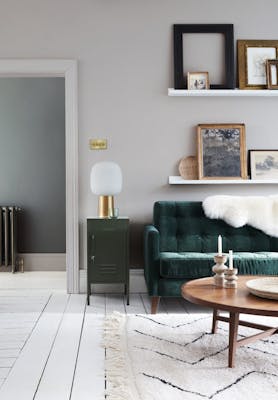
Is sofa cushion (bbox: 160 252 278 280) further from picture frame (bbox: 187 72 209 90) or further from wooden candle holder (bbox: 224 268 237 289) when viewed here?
picture frame (bbox: 187 72 209 90)

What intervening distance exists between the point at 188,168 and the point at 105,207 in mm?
859

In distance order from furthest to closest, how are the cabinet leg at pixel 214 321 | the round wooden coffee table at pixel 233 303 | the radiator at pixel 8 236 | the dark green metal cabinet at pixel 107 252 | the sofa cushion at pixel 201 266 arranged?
1. the radiator at pixel 8 236
2. the dark green metal cabinet at pixel 107 252
3. the sofa cushion at pixel 201 266
4. the cabinet leg at pixel 214 321
5. the round wooden coffee table at pixel 233 303

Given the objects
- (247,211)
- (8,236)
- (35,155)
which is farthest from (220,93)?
(8,236)

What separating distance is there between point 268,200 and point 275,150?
1.94 feet

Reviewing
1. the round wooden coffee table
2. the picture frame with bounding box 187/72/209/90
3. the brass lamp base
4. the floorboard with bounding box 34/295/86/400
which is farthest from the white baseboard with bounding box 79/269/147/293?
the picture frame with bounding box 187/72/209/90

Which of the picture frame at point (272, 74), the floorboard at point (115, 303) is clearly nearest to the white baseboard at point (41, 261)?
the floorboard at point (115, 303)

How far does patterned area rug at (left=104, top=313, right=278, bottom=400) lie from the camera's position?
2283mm

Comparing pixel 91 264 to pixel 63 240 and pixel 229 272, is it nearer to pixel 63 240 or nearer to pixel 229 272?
pixel 229 272

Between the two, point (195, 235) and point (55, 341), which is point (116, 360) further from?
point (195, 235)

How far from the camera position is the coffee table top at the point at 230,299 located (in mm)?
2482

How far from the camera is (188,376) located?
247 cm

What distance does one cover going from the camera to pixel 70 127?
15.1 feet

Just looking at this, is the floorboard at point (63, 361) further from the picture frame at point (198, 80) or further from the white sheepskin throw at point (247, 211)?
the picture frame at point (198, 80)

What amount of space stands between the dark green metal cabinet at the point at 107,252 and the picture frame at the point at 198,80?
4.55ft
